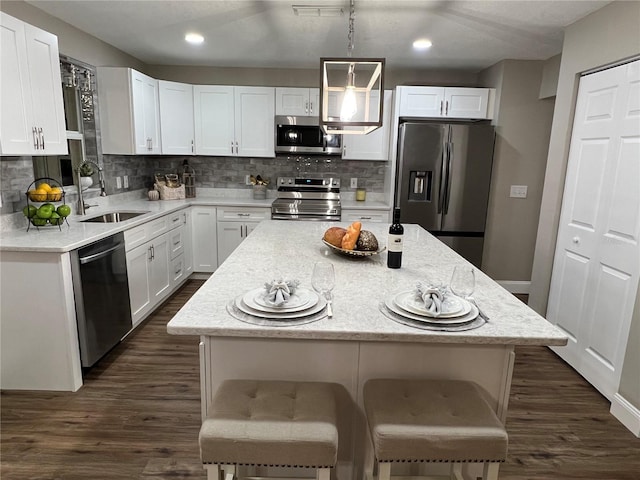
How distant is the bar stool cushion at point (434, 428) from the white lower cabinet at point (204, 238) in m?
3.52

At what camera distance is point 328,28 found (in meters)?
3.17

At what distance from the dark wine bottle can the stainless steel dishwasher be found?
1.83 m

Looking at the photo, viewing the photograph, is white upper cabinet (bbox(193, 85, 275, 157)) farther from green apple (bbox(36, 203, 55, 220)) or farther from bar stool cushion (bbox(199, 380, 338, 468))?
bar stool cushion (bbox(199, 380, 338, 468))

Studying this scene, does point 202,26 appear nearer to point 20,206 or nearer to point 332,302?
point 20,206

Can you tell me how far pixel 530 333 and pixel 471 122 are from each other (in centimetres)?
372

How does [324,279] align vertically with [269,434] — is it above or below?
above

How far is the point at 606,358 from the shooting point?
8.28 ft

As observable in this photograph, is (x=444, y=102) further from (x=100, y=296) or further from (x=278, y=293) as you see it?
(x=100, y=296)

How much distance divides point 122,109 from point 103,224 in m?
1.40

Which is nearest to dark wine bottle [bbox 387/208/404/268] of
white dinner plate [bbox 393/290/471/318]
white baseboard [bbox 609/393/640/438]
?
white dinner plate [bbox 393/290/471/318]

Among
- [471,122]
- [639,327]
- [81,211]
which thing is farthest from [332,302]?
[471,122]

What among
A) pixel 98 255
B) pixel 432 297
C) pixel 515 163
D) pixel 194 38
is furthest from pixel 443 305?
pixel 515 163

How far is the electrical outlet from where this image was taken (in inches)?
168

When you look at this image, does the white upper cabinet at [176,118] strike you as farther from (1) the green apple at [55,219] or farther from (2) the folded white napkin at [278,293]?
(2) the folded white napkin at [278,293]
